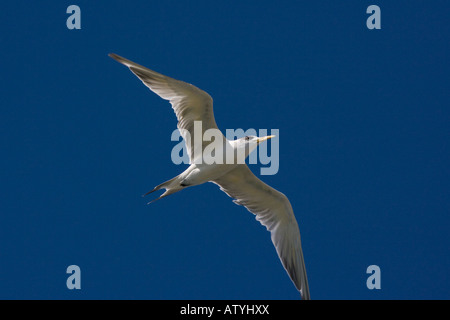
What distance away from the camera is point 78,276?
34.0ft

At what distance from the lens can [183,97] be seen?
9305 mm

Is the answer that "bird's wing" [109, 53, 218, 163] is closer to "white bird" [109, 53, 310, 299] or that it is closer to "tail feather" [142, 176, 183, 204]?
"white bird" [109, 53, 310, 299]

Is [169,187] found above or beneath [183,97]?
beneath

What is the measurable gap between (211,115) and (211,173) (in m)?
0.81

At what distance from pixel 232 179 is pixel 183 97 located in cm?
162

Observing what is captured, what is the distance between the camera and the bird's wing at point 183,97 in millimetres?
9102

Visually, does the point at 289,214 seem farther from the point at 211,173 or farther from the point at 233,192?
the point at 211,173

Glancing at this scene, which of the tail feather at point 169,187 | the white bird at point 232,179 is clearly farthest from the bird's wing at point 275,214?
the tail feather at point 169,187

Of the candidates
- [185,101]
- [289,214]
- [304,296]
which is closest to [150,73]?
[185,101]

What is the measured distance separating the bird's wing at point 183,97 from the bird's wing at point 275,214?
3.43 feet

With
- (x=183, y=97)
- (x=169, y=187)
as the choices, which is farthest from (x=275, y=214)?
(x=183, y=97)

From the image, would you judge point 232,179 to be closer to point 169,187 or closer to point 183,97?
point 169,187

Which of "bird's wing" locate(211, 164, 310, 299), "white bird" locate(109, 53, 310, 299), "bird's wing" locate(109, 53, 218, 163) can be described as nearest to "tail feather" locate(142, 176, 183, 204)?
"white bird" locate(109, 53, 310, 299)

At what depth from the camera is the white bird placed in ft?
30.1
